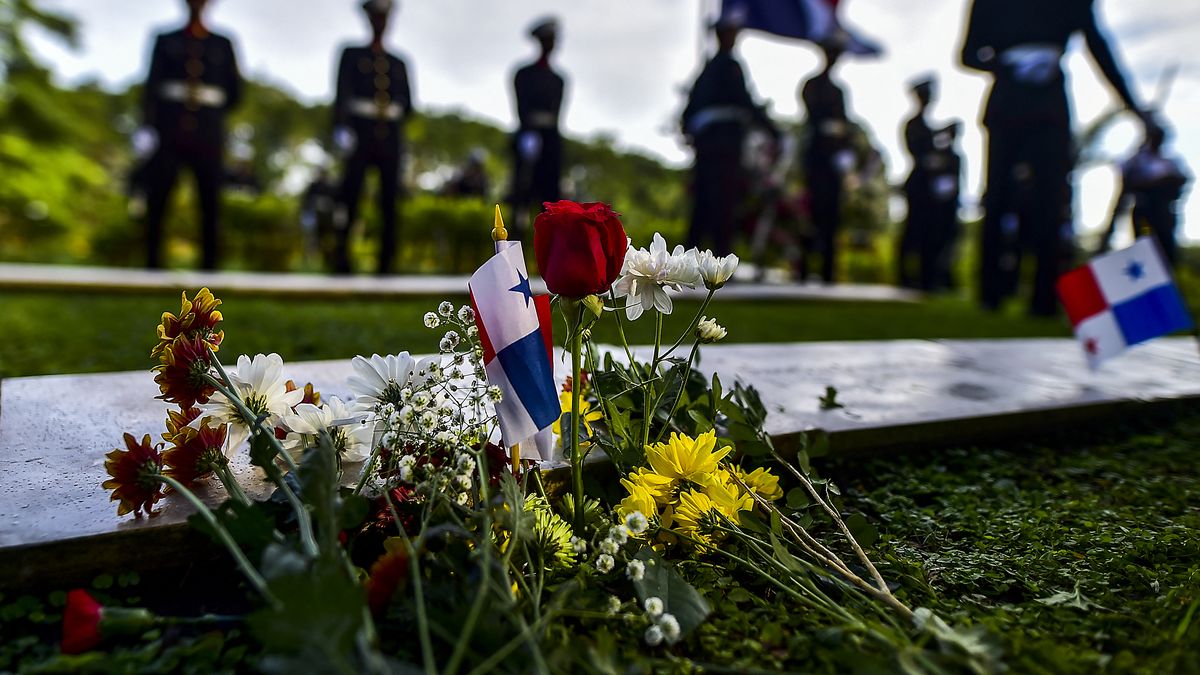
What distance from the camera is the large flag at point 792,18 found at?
28.8ft

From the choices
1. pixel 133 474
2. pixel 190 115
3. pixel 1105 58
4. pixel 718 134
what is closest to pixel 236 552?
pixel 133 474

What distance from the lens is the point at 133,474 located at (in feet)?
A: 3.08

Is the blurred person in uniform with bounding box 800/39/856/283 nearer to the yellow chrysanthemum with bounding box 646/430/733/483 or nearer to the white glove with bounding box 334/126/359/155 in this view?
the white glove with bounding box 334/126/359/155

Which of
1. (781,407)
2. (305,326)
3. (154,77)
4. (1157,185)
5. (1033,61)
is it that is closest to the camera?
(781,407)

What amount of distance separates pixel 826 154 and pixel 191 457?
9019 millimetres

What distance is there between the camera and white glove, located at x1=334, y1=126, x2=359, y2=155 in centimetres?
696

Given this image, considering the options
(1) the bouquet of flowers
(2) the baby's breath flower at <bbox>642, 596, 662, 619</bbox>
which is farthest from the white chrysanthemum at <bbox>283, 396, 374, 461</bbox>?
(2) the baby's breath flower at <bbox>642, 596, 662, 619</bbox>

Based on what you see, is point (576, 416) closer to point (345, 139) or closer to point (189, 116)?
point (189, 116)

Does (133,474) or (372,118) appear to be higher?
(372,118)

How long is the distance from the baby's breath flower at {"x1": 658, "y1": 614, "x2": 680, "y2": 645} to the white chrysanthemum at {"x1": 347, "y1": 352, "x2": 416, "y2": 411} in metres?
0.46

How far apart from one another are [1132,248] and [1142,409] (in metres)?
0.72

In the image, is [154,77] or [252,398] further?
[154,77]

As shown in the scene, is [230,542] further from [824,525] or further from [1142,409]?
[1142,409]

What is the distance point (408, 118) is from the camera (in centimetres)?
717
